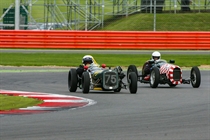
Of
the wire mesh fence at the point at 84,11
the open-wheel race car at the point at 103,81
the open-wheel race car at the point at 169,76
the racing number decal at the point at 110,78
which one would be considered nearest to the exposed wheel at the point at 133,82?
the open-wheel race car at the point at 103,81

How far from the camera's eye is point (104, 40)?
3228cm

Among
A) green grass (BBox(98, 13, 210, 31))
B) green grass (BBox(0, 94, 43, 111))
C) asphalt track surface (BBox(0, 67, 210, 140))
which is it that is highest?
green grass (BBox(98, 13, 210, 31))

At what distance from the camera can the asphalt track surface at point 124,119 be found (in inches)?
364

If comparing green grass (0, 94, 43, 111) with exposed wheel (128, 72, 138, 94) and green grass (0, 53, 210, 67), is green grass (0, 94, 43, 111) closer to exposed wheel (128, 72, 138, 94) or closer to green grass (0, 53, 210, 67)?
exposed wheel (128, 72, 138, 94)

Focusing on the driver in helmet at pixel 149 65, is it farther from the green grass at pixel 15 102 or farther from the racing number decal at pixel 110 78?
the green grass at pixel 15 102

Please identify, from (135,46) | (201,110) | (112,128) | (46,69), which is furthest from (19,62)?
(112,128)

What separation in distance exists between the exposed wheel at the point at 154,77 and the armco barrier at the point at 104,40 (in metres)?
14.3

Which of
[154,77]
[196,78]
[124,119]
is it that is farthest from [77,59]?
[124,119]

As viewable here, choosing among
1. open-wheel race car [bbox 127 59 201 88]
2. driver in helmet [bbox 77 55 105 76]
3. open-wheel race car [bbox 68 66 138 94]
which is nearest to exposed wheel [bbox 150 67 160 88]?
open-wheel race car [bbox 127 59 201 88]

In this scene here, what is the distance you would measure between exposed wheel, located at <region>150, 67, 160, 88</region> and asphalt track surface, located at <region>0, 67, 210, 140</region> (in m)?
0.65

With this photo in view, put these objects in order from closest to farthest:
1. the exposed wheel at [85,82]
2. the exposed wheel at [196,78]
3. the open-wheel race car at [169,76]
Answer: the exposed wheel at [85,82] < the open-wheel race car at [169,76] < the exposed wheel at [196,78]

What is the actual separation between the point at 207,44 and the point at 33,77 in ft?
47.4

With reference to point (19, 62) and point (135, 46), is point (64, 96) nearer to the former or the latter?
point (19, 62)

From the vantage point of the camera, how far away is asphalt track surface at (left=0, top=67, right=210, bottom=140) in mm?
9258
